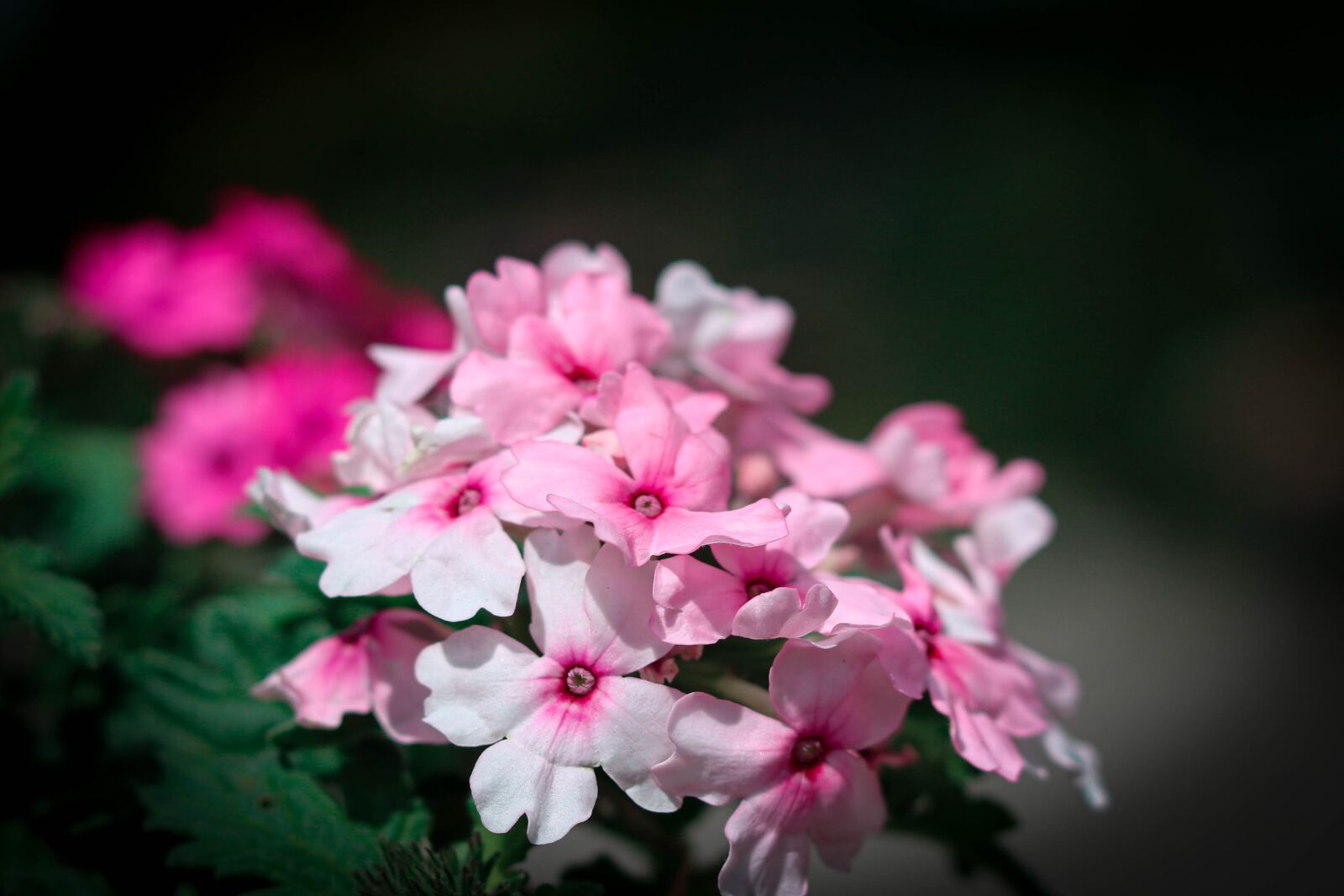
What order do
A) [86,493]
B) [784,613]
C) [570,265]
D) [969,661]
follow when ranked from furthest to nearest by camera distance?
[86,493]
[570,265]
[969,661]
[784,613]

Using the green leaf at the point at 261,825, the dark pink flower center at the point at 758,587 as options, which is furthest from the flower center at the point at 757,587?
the green leaf at the point at 261,825

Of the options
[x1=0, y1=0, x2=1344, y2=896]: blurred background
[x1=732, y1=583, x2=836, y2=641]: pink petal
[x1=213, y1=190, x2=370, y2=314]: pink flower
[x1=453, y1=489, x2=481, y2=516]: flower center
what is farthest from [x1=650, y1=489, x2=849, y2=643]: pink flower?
[x1=0, y1=0, x2=1344, y2=896]: blurred background

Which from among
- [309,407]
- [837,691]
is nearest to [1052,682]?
[837,691]

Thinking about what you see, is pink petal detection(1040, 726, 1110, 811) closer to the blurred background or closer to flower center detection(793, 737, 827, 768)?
flower center detection(793, 737, 827, 768)

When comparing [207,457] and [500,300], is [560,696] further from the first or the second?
[207,457]

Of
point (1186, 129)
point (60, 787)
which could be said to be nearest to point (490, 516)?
point (60, 787)

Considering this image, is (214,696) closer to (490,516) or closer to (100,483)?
(490,516)

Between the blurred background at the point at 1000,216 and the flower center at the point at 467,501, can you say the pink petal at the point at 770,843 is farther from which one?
the blurred background at the point at 1000,216
